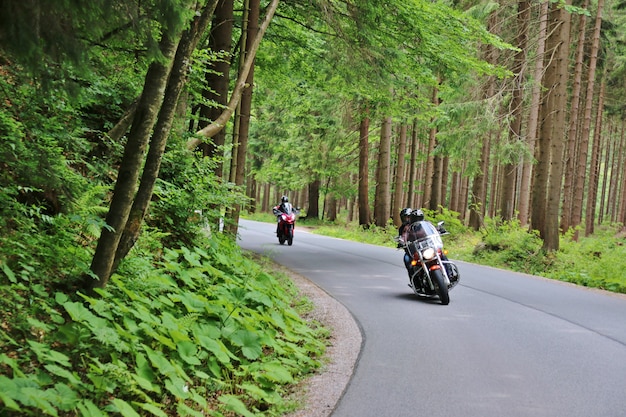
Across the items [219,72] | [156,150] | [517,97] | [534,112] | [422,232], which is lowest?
[422,232]

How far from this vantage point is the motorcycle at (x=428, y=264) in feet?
32.8

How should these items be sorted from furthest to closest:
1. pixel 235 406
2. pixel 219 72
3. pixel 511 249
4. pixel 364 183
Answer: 1. pixel 364 183
2. pixel 511 249
3. pixel 219 72
4. pixel 235 406

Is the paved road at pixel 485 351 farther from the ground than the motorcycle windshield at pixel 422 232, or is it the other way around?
the motorcycle windshield at pixel 422 232

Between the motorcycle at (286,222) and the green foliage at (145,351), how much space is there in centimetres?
1387

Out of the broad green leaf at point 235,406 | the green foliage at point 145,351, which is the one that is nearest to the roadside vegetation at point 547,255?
the green foliage at point 145,351

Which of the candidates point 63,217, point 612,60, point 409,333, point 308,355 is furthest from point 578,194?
point 63,217

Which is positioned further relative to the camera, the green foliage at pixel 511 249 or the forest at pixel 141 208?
the green foliage at pixel 511 249

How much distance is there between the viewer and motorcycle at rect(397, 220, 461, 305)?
9984 mm

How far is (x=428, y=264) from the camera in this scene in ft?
33.1

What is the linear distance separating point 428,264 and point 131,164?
628 centimetres

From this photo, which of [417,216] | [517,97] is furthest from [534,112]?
[417,216]

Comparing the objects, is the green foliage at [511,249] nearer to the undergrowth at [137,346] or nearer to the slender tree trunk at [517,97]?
the slender tree trunk at [517,97]

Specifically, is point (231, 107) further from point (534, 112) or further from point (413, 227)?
point (534, 112)

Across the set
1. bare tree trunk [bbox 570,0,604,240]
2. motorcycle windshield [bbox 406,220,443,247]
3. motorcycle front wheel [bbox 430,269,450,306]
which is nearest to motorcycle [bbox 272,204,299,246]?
motorcycle windshield [bbox 406,220,443,247]
